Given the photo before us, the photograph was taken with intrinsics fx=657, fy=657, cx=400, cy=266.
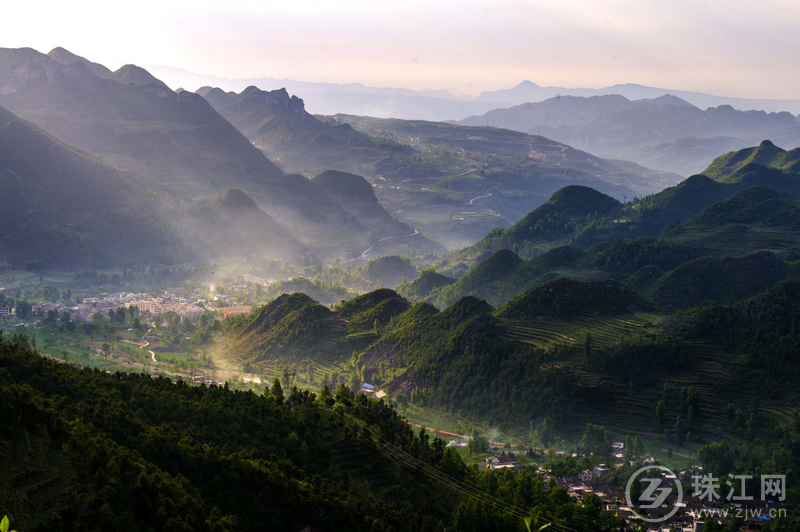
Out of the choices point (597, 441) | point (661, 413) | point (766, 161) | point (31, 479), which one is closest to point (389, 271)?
point (661, 413)

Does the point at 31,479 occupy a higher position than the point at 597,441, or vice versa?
the point at 31,479

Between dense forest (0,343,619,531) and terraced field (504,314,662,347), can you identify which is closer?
dense forest (0,343,619,531)

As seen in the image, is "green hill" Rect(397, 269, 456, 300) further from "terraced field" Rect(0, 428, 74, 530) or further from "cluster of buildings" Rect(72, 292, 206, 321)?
"terraced field" Rect(0, 428, 74, 530)

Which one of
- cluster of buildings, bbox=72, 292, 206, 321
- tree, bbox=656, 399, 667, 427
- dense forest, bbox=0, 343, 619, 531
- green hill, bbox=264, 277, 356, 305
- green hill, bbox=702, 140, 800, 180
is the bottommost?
cluster of buildings, bbox=72, 292, 206, 321

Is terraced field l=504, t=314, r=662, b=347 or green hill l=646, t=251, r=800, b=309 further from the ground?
green hill l=646, t=251, r=800, b=309

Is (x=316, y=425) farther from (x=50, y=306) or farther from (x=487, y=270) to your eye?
(x=50, y=306)

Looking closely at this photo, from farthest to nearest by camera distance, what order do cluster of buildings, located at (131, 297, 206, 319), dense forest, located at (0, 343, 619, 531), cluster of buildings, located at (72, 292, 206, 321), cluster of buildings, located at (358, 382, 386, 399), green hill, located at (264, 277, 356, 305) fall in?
green hill, located at (264, 277, 356, 305)
cluster of buildings, located at (131, 297, 206, 319)
cluster of buildings, located at (72, 292, 206, 321)
cluster of buildings, located at (358, 382, 386, 399)
dense forest, located at (0, 343, 619, 531)

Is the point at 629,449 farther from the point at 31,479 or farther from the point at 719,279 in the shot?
the point at 719,279

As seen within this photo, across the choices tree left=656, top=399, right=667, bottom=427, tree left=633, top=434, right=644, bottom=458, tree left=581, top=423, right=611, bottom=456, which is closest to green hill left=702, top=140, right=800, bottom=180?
tree left=656, top=399, right=667, bottom=427

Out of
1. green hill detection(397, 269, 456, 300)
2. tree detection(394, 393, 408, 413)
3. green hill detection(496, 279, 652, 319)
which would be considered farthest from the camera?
green hill detection(397, 269, 456, 300)

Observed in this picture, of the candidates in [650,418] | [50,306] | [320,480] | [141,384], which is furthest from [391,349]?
[50,306]

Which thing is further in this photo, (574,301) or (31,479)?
(574,301)
